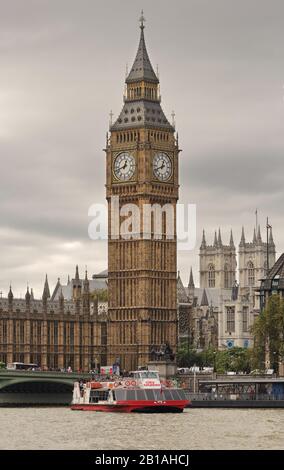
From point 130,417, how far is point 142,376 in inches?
499

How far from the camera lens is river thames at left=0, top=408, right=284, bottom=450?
9625 cm

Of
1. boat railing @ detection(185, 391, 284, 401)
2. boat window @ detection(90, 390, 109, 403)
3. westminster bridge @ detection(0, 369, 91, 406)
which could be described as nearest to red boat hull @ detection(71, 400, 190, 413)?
boat window @ detection(90, 390, 109, 403)

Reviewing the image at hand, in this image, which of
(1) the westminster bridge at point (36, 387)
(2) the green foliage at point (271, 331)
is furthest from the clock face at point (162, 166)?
(1) the westminster bridge at point (36, 387)

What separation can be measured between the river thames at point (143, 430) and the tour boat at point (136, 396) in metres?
1.87

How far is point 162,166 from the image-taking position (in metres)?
190

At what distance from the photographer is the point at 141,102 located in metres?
190

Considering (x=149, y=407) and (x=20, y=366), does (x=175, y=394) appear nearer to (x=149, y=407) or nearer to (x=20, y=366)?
(x=149, y=407)

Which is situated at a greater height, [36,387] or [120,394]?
[36,387]

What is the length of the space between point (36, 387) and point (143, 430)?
5848 cm

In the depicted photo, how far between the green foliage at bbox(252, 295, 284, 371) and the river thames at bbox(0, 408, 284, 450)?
25.8 meters

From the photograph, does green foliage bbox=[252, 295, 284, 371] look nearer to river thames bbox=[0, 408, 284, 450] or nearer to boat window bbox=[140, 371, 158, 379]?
boat window bbox=[140, 371, 158, 379]

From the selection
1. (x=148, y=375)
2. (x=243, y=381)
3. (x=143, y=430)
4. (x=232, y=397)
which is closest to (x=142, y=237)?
(x=243, y=381)

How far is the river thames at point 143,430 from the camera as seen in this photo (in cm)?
9625

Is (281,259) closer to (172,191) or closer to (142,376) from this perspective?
(172,191)
